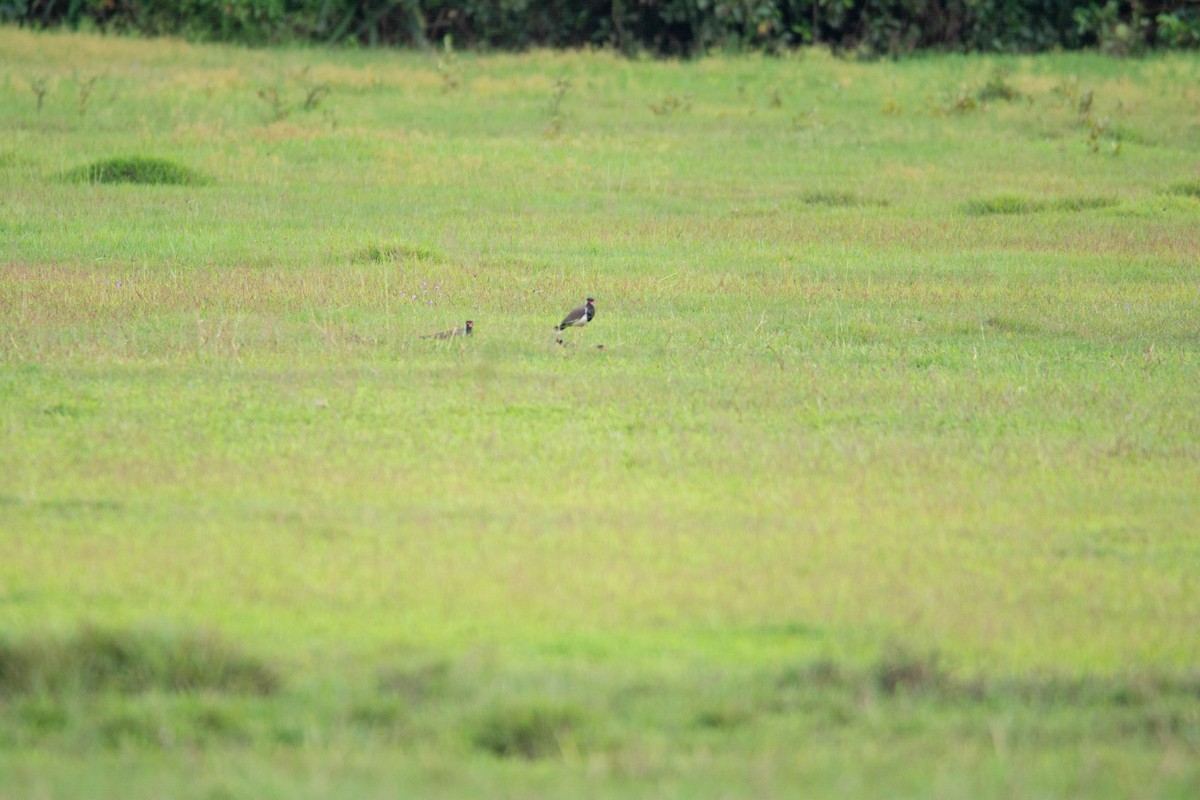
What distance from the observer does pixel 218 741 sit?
4.18m

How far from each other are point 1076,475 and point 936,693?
8.09 feet

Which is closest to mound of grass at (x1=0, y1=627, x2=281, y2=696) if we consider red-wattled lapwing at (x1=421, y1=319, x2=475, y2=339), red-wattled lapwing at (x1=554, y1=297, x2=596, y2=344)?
red-wattled lapwing at (x1=421, y1=319, x2=475, y2=339)

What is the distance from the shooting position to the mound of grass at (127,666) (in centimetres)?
445

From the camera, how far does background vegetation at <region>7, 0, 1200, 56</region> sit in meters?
29.8

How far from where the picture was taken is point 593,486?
643cm

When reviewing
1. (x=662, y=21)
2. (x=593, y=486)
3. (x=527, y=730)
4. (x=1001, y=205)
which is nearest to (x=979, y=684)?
(x=527, y=730)

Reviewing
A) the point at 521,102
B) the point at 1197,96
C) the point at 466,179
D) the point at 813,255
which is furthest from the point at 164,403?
the point at 1197,96

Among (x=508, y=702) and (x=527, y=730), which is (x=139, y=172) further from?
(x=527, y=730)

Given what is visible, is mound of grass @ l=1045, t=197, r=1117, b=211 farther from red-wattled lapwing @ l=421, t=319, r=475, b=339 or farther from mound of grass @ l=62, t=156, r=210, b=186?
mound of grass @ l=62, t=156, r=210, b=186

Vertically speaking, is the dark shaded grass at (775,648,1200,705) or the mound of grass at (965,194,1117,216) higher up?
the mound of grass at (965,194,1117,216)

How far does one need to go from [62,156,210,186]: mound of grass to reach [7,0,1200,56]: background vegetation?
15.4 meters

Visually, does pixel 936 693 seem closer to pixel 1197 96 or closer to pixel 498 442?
pixel 498 442

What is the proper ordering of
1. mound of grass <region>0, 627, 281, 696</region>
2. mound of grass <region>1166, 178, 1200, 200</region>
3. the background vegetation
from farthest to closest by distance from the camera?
the background vegetation → mound of grass <region>1166, 178, 1200, 200</region> → mound of grass <region>0, 627, 281, 696</region>

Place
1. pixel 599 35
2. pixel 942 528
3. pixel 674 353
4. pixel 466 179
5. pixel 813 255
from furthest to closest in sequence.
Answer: pixel 599 35, pixel 466 179, pixel 813 255, pixel 674 353, pixel 942 528
